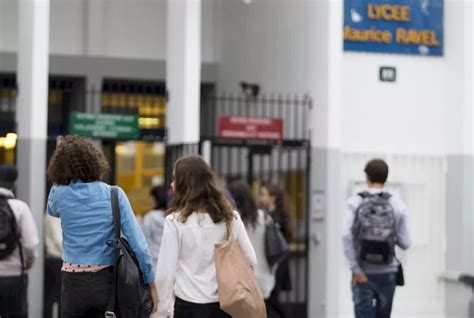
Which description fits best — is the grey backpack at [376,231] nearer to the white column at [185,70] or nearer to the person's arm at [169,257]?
the person's arm at [169,257]

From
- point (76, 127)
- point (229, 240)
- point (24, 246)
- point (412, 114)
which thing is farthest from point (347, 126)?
point (229, 240)

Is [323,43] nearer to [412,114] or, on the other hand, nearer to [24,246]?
[412,114]

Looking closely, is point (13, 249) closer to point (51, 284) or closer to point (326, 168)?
point (51, 284)

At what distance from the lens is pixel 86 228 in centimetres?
679

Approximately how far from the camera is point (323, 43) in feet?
46.3

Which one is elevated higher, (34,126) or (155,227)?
(34,126)

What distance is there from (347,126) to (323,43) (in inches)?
45.5

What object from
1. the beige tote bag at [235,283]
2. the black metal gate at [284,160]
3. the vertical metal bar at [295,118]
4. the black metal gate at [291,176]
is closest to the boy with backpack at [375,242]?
the beige tote bag at [235,283]

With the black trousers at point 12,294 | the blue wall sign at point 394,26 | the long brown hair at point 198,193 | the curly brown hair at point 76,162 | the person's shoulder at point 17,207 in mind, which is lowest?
the black trousers at point 12,294

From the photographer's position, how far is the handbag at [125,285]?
21.7ft

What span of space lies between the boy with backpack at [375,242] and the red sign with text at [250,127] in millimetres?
A: 5202

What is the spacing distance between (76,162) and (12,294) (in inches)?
114

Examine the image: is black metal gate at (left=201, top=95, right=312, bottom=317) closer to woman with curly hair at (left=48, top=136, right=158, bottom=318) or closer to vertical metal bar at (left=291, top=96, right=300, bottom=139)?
vertical metal bar at (left=291, top=96, right=300, bottom=139)

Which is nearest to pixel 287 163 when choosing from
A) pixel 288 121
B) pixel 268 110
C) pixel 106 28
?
pixel 288 121
